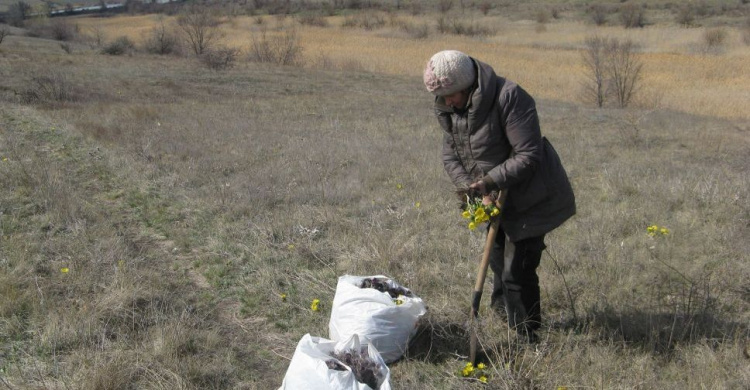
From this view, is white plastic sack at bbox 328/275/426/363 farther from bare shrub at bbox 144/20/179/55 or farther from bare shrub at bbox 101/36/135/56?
bare shrub at bbox 144/20/179/55

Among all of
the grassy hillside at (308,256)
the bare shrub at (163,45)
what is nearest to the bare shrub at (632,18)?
the bare shrub at (163,45)

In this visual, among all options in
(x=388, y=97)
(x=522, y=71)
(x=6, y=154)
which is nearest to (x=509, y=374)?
(x=6, y=154)

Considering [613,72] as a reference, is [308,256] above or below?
below

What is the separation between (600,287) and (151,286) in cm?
305

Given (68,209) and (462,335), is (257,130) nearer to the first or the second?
(68,209)

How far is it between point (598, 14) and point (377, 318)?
45.2 metres

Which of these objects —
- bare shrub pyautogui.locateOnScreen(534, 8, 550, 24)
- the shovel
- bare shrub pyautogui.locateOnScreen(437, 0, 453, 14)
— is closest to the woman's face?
the shovel

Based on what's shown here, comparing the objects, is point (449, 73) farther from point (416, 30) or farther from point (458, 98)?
point (416, 30)

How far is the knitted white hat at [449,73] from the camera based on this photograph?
2.57 meters

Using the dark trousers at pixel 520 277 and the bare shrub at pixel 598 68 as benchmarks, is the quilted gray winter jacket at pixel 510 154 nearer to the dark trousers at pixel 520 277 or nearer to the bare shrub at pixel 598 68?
the dark trousers at pixel 520 277

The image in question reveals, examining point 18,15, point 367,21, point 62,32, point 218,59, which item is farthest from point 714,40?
point 18,15

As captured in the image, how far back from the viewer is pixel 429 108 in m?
13.1

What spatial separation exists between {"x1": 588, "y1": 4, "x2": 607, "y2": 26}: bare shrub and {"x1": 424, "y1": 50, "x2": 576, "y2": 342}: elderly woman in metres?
43.4

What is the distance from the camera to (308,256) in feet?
14.3
